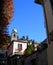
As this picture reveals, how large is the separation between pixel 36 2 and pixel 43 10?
36.1 inches

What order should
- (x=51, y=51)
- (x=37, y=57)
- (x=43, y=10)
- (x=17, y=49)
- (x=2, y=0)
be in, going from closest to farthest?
(x=51, y=51) < (x=2, y=0) < (x=43, y=10) < (x=37, y=57) < (x=17, y=49)

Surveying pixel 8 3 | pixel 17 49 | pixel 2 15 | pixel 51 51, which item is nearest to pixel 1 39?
pixel 2 15

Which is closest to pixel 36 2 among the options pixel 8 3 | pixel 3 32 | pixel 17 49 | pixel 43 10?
pixel 43 10

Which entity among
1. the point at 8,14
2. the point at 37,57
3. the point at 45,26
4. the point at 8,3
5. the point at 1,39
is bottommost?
the point at 37,57

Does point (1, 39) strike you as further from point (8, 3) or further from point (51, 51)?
point (51, 51)

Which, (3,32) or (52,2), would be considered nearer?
(52,2)

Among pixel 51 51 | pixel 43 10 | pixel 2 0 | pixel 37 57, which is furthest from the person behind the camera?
pixel 37 57

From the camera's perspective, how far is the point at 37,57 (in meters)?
13.0

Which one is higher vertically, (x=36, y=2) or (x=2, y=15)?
(x=36, y=2)

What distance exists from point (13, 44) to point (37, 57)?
29.8 m

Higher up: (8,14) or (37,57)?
(8,14)

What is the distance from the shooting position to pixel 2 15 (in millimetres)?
10914

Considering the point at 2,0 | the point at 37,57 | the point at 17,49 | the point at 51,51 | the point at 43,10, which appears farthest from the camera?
the point at 17,49

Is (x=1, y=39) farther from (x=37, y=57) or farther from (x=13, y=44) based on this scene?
(x=13, y=44)
